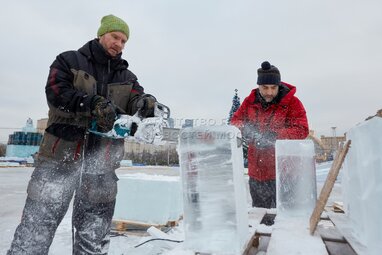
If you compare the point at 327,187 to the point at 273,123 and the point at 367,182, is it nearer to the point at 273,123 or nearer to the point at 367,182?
the point at 367,182

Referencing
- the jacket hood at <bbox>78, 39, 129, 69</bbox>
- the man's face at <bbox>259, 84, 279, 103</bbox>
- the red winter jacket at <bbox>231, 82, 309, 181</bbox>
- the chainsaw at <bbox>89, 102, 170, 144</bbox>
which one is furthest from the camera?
the man's face at <bbox>259, 84, 279, 103</bbox>

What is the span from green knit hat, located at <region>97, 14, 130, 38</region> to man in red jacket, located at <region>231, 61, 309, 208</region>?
4.54 ft

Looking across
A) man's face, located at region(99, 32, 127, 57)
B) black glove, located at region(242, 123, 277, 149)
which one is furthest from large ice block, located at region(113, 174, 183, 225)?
man's face, located at region(99, 32, 127, 57)

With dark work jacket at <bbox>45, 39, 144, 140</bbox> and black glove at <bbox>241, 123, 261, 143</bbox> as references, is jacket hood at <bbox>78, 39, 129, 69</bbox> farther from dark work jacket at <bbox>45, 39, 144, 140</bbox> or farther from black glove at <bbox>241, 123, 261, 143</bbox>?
black glove at <bbox>241, 123, 261, 143</bbox>

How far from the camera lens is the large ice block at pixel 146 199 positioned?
3918 mm

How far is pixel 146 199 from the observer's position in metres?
3.95

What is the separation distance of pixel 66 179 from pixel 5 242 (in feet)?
6.58

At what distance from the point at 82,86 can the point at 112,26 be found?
53cm

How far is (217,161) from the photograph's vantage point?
1277 mm

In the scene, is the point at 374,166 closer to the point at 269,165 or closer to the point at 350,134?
the point at 350,134

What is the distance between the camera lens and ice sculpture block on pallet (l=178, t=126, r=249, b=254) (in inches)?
49.2

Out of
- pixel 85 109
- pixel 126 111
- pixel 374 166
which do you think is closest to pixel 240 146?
pixel 374 166

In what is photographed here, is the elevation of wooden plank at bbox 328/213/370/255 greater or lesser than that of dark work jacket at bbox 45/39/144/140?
lesser

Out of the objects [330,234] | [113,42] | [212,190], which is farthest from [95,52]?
[330,234]
